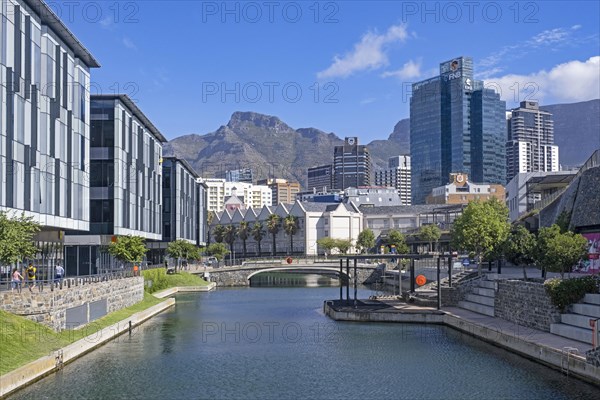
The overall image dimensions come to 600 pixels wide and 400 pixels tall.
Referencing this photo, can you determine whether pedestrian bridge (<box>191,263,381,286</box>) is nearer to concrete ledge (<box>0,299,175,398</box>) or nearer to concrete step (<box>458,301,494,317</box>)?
concrete step (<box>458,301,494,317</box>)

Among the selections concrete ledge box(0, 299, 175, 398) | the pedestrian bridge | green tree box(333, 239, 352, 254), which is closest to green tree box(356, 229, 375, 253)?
green tree box(333, 239, 352, 254)

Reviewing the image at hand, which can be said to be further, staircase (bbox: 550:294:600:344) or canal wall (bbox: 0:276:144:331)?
canal wall (bbox: 0:276:144:331)

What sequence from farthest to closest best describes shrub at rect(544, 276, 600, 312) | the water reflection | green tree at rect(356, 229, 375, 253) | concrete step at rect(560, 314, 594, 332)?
green tree at rect(356, 229, 375, 253), the water reflection, shrub at rect(544, 276, 600, 312), concrete step at rect(560, 314, 594, 332)

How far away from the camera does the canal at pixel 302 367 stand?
35.2 meters

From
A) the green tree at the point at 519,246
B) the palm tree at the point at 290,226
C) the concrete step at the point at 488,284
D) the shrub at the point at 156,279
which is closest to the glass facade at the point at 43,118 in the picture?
the shrub at the point at 156,279

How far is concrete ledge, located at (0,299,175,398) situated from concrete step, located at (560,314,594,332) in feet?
96.9

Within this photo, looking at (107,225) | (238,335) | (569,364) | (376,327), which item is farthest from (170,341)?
(107,225)

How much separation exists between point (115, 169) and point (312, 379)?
52875mm

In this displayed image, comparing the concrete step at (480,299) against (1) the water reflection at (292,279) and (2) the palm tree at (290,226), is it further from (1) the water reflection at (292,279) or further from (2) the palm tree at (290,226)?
(2) the palm tree at (290,226)

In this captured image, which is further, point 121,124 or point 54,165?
point 121,124

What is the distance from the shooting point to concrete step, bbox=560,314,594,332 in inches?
1619

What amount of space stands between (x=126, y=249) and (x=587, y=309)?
169ft

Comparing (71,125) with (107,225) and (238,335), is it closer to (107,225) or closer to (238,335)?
(107,225)

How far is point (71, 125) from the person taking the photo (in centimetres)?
6900
